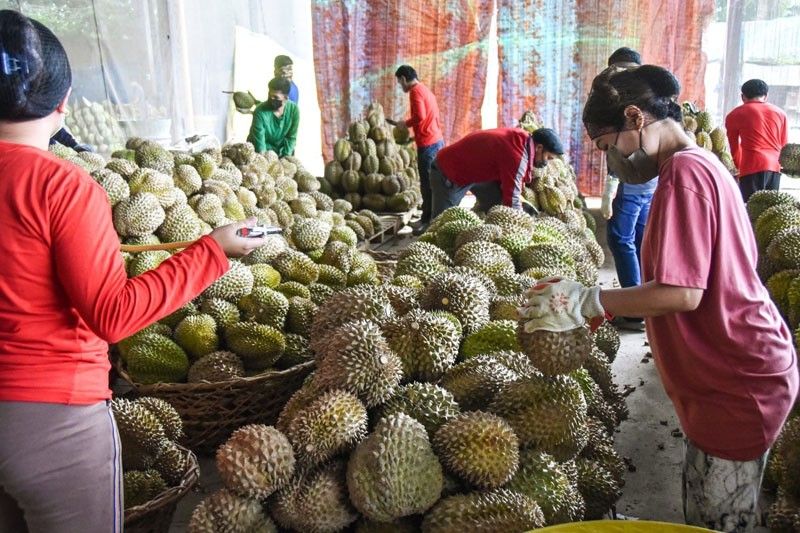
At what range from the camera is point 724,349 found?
67.4 inches

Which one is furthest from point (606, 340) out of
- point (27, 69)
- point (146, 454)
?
point (27, 69)

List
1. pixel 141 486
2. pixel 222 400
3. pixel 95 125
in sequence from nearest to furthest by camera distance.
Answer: pixel 141 486, pixel 222 400, pixel 95 125

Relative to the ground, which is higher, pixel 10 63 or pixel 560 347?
pixel 10 63

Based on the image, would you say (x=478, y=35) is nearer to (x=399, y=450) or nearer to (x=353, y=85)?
(x=353, y=85)


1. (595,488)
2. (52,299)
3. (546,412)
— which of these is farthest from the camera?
(595,488)

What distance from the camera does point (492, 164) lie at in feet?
19.6

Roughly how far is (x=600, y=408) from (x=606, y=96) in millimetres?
1191

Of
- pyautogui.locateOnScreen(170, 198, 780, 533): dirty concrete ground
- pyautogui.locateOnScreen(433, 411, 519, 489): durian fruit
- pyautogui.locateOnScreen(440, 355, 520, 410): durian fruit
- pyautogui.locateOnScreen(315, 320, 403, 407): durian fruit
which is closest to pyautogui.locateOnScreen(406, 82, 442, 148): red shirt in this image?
pyautogui.locateOnScreen(170, 198, 780, 533): dirty concrete ground

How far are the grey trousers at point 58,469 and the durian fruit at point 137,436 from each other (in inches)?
29.0

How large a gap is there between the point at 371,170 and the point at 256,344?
17.1 feet

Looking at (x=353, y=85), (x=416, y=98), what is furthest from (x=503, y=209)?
(x=353, y=85)

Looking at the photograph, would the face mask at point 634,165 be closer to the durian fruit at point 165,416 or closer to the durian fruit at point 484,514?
the durian fruit at point 484,514

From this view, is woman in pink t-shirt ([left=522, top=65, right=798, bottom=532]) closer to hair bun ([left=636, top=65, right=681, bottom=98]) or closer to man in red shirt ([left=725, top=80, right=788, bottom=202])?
hair bun ([left=636, top=65, right=681, bottom=98])

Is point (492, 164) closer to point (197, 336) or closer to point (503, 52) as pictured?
point (197, 336)
